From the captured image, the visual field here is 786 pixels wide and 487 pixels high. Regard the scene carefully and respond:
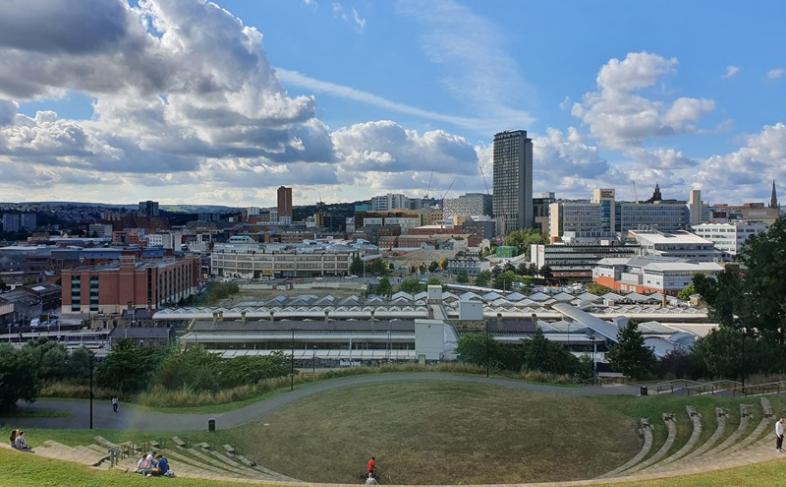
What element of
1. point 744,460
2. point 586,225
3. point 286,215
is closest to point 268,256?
point 586,225

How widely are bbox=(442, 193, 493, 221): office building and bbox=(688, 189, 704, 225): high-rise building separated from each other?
5765 cm

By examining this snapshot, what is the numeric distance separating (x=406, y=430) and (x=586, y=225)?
86.8m

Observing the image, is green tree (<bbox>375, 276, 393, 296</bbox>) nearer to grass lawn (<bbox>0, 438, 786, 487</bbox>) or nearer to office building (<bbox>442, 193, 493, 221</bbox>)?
grass lawn (<bbox>0, 438, 786, 487</bbox>)

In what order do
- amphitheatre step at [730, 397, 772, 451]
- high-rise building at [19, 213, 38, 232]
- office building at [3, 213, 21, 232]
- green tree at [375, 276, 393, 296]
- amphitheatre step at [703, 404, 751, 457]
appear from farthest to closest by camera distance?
high-rise building at [19, 213, 38, 232]
office building at [3, 213, 21, 232]
green tree at [375, 276, 393, 296]
amphitheatre step at [730, 397, 772, 451]
amphitheatre step at [703, 404, 751, 457]

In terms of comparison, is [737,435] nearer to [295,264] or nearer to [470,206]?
[295,264]

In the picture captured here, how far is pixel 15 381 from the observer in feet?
57.5

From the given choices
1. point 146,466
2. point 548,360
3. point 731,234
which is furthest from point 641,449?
point 731,234

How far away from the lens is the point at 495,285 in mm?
58844

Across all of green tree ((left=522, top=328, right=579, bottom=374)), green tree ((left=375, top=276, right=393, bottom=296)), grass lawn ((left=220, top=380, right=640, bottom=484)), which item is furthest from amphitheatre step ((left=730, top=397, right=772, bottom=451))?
green tree ((left=375, top=276, right=393, bottom=296))

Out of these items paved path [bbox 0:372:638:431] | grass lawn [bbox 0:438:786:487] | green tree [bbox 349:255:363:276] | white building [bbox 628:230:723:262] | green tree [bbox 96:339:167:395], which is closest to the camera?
grass lawn [bbox 0:438:786:487]

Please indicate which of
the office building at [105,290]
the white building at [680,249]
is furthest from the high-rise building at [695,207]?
the office building at [105,290]

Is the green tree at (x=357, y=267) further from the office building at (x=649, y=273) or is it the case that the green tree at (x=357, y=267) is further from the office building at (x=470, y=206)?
the office building at (x=470, y=206)

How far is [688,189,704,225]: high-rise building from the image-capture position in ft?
370

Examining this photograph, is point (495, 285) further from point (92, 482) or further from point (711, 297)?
point (92, 482)
